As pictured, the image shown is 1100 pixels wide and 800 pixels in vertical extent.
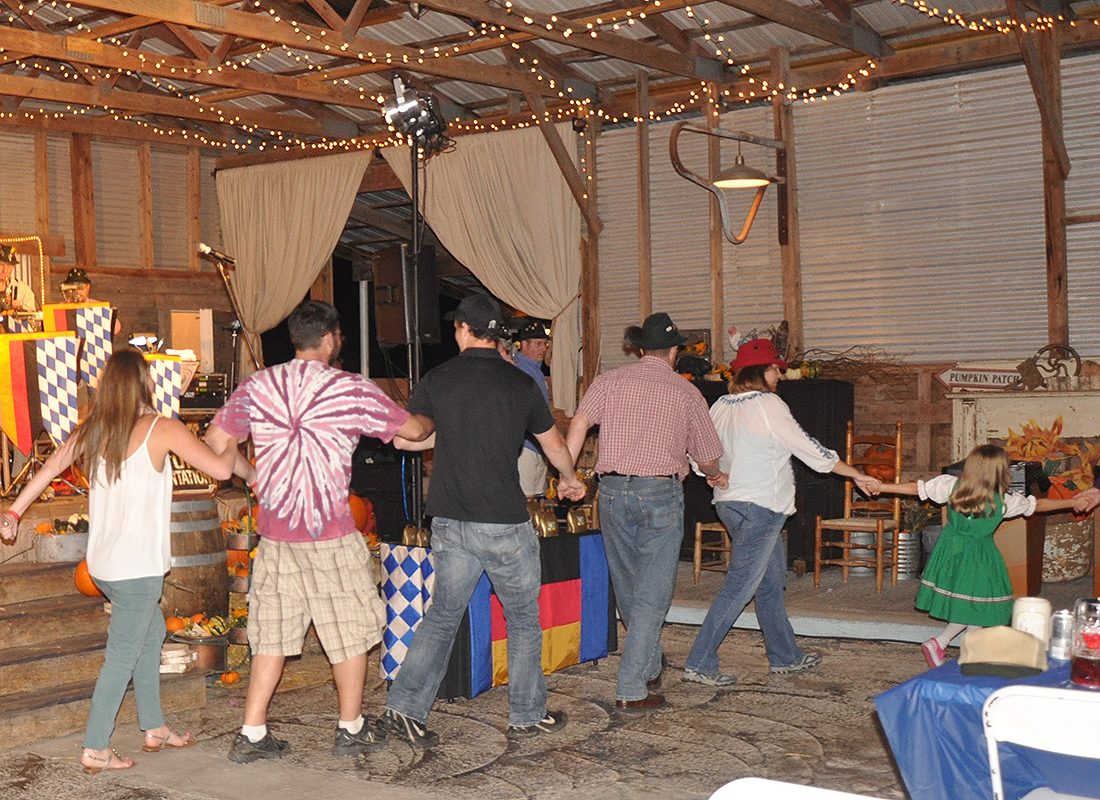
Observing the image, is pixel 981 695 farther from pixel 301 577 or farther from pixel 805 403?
pixel 805 403

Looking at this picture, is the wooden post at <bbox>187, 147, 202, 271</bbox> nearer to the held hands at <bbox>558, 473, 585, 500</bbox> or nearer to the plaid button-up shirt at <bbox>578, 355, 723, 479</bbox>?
the plaid button-up shirt at <bbox>578, 355, 723, 479</bbox>

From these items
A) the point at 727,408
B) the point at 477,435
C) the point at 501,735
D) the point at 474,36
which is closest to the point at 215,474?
the point at 477,435

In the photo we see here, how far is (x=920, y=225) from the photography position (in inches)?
367

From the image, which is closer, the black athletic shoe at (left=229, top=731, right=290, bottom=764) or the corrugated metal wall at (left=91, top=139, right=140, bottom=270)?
the black athletic shoe at (left=229, top=731, right=290, bottom=764)

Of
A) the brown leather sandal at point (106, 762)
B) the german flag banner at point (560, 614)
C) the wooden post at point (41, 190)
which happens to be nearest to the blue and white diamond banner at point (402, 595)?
the german flag banner at point (560, 614)

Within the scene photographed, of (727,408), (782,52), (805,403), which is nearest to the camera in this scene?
(727,408)

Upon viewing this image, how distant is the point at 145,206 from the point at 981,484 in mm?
10007

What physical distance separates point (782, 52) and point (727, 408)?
17.3ft

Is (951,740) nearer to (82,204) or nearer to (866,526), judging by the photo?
(866,526)

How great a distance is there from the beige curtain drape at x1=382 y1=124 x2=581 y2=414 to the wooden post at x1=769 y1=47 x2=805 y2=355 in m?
2.05

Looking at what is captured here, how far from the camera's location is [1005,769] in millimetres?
2834

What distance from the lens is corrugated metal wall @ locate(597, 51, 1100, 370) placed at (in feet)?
29.0

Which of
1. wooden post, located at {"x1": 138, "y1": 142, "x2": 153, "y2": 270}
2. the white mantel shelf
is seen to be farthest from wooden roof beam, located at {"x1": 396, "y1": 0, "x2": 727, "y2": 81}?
wooden post, located at {"x1": 138, "y1": 142, "x2": 153, "y2": 270}

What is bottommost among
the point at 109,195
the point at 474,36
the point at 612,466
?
the point at 612,466
